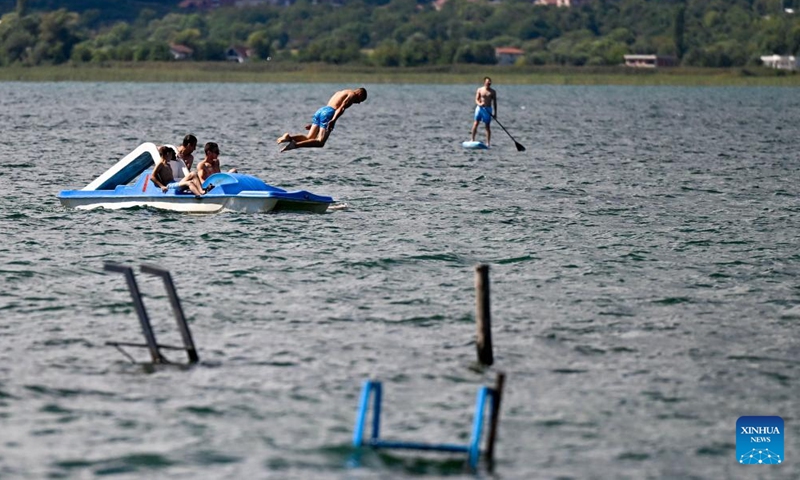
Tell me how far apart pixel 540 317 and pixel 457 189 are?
16.9m

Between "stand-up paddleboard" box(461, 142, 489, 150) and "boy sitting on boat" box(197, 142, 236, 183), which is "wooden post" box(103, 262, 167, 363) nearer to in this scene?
"boy sitting on boat" box(197, 142, 236, 183)

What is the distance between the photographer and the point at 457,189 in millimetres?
36281

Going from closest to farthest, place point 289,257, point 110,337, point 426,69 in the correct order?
point 110,337 → point 289,257 → point 426,69

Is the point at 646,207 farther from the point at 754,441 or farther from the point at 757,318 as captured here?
the point at 754,441

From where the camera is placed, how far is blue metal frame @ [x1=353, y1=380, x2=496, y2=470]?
1295 cm

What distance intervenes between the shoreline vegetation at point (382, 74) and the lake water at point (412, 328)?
128m

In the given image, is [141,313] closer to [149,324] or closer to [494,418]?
[149,324]

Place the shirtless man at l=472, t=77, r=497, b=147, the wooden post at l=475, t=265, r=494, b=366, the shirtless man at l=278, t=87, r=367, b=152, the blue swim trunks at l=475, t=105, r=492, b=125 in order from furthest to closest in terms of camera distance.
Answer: the blue swim trunks at l=475, t=105, r=492, b=125 → the shirtless man at l=472, t=77, r=497, b=147 → the shirtless man at l=278, t=87, r=367, b=152 → the wooden post at l=475, t=265, r=494, b=366

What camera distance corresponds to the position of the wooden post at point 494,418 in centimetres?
1301

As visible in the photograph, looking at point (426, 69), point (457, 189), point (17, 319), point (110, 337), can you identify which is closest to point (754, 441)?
point (110, 337)

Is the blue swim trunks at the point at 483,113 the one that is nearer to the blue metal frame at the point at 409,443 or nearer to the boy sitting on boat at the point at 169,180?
the boy sitting on boat at the point at 169,180

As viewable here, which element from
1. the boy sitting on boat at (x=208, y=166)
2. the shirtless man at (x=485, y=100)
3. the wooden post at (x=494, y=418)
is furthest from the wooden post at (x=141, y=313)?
the shirtless man at (x=485, y=100)

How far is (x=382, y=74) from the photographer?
585ft

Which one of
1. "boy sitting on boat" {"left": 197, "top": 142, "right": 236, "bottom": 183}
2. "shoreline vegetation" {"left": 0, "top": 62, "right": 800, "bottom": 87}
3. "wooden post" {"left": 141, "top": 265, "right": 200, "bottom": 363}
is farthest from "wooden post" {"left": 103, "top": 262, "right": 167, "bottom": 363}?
"shoreline vegetation" {"left": 0, "top": 62, "right": 800, "bottom": 87}
